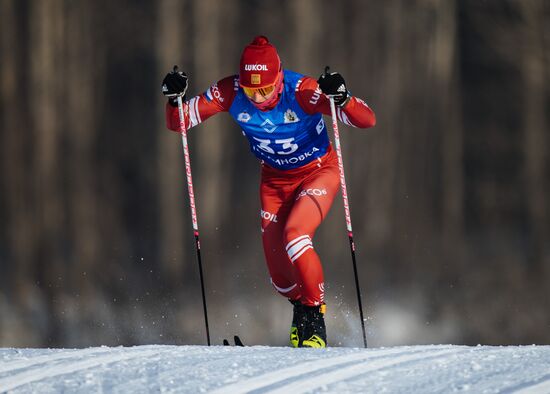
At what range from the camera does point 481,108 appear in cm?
861

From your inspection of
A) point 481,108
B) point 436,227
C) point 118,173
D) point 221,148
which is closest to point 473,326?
point 436,227

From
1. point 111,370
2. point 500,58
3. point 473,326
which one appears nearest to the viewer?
point 111,370

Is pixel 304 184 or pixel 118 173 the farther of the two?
pixel 118 173

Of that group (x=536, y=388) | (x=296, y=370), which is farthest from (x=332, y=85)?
(x=536, y=388)

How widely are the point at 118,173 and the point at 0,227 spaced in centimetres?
120

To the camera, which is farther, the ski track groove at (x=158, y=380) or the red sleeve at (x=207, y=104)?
the red sleeve at (x=207, y=104)

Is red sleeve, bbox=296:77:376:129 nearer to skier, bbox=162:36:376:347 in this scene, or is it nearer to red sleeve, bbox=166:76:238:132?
skier, bbox=162:36:376:347

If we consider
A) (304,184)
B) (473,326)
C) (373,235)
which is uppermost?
(304,184)

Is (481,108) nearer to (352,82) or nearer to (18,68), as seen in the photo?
(352,82)

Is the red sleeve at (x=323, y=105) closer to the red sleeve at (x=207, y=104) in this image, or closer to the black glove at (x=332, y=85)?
the black glove at (x=332, y=85)

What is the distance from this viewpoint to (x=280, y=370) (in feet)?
13.0

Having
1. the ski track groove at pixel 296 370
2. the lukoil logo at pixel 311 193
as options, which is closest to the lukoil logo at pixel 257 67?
the lukoil logo at pixel 311 193

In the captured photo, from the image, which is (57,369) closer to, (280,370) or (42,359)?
(42,359)

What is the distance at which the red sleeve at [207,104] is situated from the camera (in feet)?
17.4
